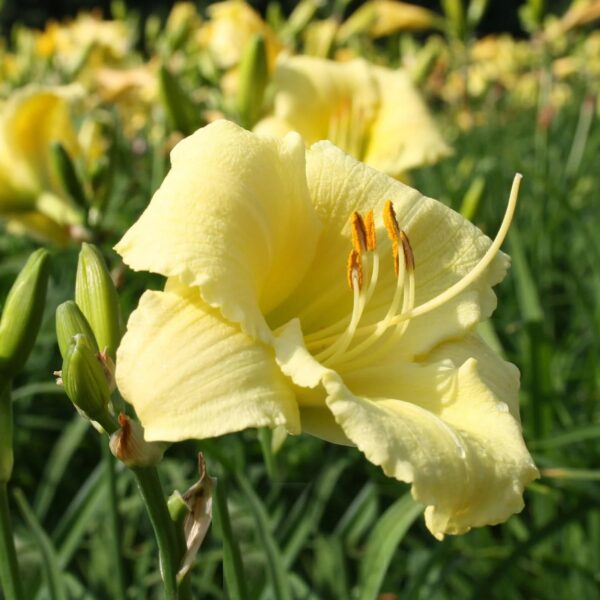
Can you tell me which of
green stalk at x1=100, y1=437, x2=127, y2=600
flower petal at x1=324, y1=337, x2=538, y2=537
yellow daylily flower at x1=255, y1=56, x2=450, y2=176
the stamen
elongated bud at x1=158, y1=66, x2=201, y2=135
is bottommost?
green stalk at x1=100, y1=437, x2=127, y2=600

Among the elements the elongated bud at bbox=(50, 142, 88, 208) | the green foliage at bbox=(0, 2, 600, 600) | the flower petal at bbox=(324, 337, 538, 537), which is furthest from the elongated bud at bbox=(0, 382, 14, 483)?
the elongated bud at bbox=(50, 142, 88, 208)

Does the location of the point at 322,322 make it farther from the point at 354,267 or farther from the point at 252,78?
the point at 252,78

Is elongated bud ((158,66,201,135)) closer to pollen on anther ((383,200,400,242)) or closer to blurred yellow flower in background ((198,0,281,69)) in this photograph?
blurred yellow flower in background ((198,0,281,69))

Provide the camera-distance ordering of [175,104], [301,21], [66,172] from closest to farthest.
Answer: [66,172]
[175,104]
[301,21]

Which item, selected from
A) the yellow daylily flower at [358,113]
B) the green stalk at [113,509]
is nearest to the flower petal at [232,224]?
the green stalk at [113,509]

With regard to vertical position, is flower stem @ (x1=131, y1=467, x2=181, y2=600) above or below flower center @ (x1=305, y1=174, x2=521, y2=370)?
below

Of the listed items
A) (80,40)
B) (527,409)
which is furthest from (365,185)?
(80,40)

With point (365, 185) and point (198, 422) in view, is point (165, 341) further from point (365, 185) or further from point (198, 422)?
point (365, 185)

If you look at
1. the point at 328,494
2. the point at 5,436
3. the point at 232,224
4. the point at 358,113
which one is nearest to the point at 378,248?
the point at 232,224
